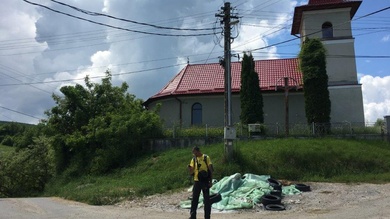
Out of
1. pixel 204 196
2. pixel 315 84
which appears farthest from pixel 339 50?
pixel 204 196

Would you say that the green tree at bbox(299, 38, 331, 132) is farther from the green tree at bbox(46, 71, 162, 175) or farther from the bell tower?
the green tree at bbox(46, 71, 162, 175)

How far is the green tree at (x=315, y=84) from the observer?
24.0m

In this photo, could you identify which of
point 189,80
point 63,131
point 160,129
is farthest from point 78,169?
point 189,80

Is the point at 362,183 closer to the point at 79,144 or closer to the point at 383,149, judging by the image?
the point at 383,149

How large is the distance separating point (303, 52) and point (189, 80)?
11.0 m

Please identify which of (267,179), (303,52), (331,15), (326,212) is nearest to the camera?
(326,212)

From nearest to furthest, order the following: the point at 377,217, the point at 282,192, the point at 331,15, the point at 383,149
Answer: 1. the point at 377,217
2. the point at 282,192
3. the point at 383,149
4. the point at 331,15

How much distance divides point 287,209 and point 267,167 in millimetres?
6305

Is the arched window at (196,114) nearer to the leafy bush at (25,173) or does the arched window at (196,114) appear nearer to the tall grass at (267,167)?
the tall grass at (267,167)

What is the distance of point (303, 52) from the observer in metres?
25.5

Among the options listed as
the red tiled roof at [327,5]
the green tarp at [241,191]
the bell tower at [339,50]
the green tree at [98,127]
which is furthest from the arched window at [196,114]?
the green tarp at [241,191]

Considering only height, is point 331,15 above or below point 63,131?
above

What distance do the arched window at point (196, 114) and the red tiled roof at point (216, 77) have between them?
4.59 ft

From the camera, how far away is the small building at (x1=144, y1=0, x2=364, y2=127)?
27.8 meters
